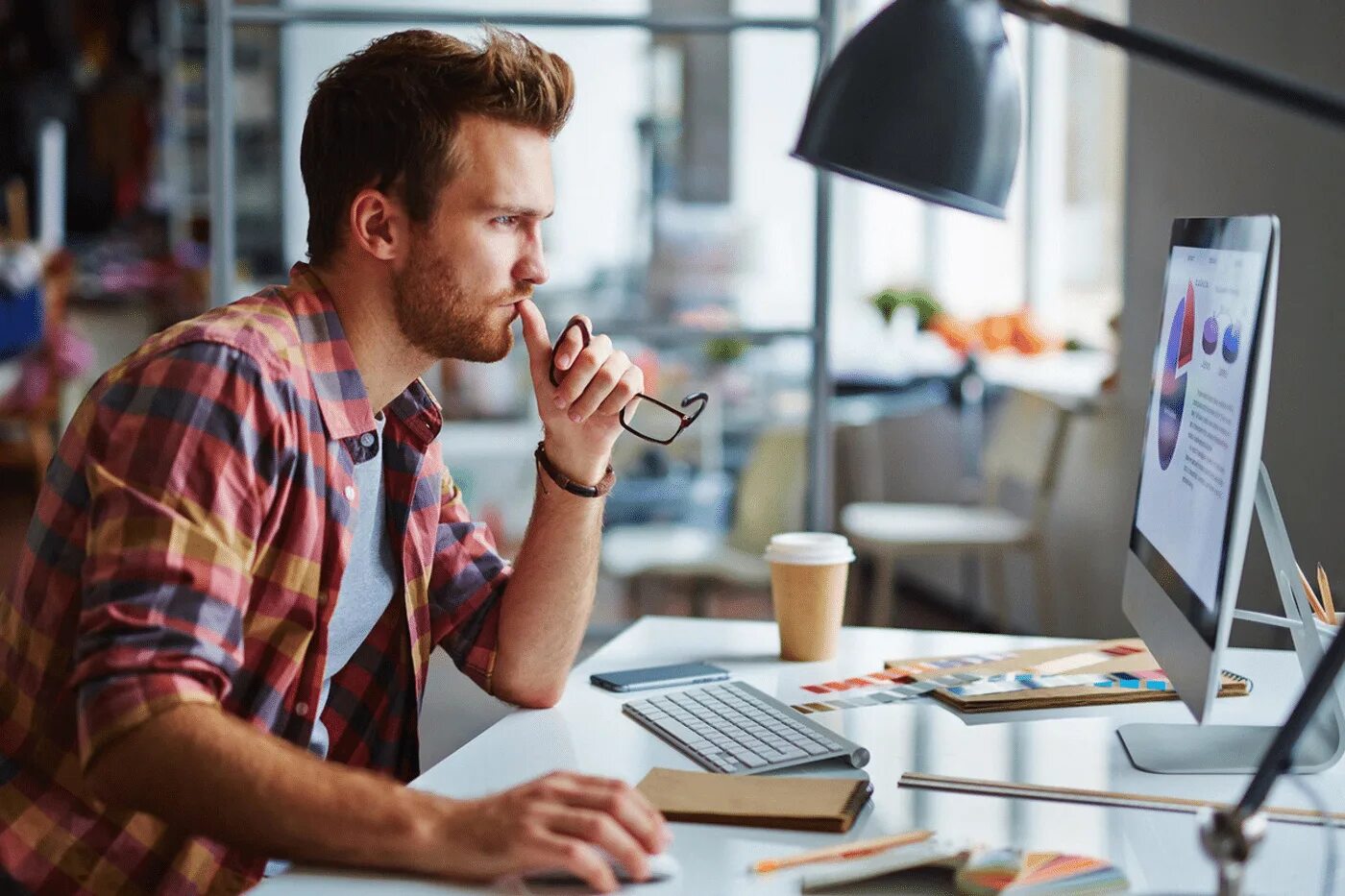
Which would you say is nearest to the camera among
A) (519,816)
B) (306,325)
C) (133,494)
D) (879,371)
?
(519,816)

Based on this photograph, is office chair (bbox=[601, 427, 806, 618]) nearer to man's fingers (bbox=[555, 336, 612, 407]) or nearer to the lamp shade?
man's fingers (bbox=[555, 336, 612, 407])

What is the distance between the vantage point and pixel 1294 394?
9.29 feet

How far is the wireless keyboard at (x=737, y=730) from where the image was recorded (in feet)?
4.09

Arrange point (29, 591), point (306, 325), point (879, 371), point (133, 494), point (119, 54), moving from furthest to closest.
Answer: point (119, 54)
point (879, 371)
point (306, 325)
point (29, 591)
point (133, 494)

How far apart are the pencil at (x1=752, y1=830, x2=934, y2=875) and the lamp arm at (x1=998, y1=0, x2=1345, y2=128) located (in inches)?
21.7

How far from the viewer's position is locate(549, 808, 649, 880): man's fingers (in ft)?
3.17

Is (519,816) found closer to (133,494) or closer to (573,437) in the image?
(133,494)

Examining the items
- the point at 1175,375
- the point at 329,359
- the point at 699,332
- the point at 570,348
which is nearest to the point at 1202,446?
the point at 1175,375

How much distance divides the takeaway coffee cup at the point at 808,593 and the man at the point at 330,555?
8.3 inches

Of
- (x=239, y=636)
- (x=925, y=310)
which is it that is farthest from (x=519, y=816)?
(x=925, y=310)

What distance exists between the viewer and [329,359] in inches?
54.1

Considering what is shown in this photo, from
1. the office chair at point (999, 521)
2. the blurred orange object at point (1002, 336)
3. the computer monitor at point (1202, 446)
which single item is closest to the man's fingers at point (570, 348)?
the computer monitor at point (1202, 446)

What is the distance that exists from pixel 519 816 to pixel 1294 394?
2279 millimetres

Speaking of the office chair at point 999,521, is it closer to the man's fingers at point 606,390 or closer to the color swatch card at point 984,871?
the man's fingers at point 606,390
